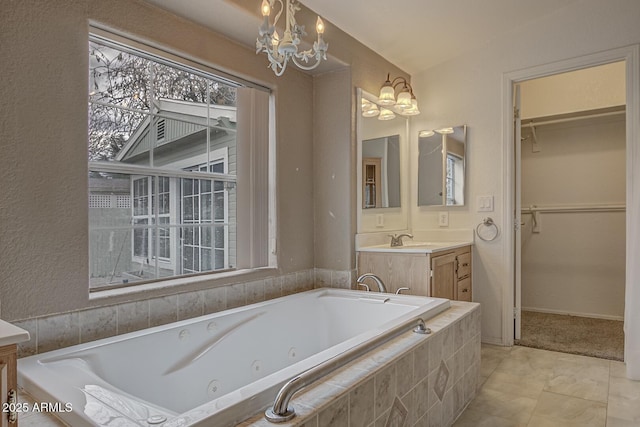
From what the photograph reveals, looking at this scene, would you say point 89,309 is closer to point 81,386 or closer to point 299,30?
point 81,386

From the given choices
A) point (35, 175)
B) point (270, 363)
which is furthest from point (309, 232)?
point (35, 175)

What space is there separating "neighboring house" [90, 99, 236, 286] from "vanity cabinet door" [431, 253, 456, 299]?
53.0 inches

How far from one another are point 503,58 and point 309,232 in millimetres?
2084

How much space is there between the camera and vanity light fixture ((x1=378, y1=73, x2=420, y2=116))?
3.23 meters

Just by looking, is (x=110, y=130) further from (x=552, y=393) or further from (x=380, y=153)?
(x=552, y=393)

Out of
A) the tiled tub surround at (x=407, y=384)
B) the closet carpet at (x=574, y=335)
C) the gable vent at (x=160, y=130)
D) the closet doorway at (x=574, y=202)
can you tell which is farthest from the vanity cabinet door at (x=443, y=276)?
the gable vent at (x=160, y=130)

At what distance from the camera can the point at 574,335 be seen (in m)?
3.44

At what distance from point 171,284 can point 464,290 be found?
7.29 ft

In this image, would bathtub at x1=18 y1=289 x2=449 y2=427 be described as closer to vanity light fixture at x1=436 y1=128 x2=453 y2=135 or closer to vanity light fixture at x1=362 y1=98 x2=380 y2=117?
vanity light fixture at x1=362 y1=98 x2=380 y2=117

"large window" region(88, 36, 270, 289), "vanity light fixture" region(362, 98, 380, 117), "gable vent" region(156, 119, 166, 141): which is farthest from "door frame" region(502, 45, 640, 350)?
"gable vent" region(156, 119, 166, 141)

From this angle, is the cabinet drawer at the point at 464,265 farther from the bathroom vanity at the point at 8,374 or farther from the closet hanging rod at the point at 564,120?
the bathroom vanity at the point at 8,374

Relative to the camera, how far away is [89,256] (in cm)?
184

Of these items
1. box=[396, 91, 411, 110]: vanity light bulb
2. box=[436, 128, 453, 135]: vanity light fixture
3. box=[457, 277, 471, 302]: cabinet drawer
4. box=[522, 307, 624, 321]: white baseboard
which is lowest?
box=[522, 307, 624, 321]: white baseboard

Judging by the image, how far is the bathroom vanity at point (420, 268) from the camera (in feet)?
9.07
